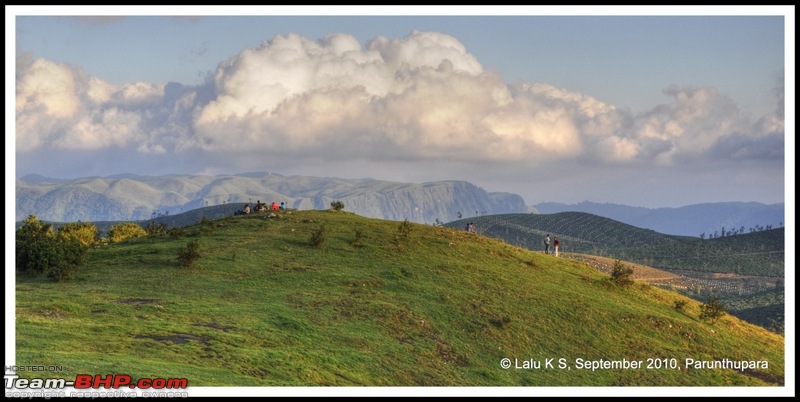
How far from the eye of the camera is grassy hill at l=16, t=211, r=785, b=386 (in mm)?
36688

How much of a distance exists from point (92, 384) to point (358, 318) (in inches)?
691

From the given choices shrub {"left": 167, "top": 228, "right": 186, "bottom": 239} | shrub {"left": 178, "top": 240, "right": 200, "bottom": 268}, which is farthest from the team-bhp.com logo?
shrub {"left": 167, "top": 228, "right": 186, "bottom": 239}

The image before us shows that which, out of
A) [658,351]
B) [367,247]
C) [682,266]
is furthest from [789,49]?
[682,266]

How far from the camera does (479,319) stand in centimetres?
4778

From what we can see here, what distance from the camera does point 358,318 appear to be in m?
45.3

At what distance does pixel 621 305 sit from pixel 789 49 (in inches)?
815

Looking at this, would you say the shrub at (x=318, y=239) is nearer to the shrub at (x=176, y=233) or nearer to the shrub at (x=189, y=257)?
the shrub at (x=189, y=257)

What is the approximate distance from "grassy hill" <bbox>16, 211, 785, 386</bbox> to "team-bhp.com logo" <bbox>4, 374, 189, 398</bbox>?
0.71 m

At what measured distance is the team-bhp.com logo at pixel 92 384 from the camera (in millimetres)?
29156

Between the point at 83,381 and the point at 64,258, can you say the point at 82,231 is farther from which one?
the point at 83,381

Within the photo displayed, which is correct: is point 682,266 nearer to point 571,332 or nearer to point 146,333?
point 571,332

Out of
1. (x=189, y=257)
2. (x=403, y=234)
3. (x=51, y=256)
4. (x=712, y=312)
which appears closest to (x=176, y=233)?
(x=189, y=257)

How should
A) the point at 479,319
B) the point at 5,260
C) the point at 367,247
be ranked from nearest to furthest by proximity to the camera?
the point at 5,260
the point at 479,319
the point at 367,247

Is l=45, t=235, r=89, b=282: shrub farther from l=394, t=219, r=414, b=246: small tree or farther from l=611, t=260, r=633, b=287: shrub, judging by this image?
l=611, t=260, r=633, b=287: shrub
